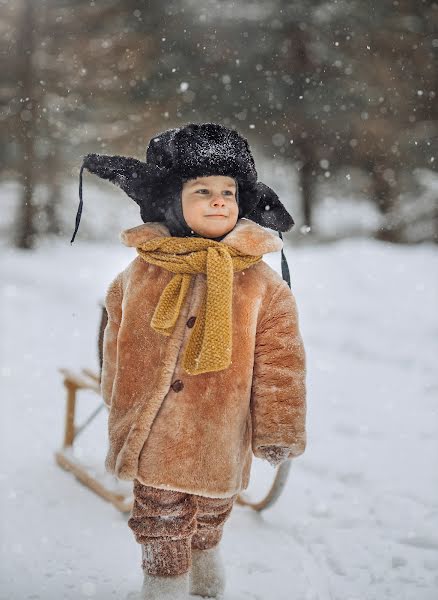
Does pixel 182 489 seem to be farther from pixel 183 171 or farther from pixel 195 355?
pixel 183 171

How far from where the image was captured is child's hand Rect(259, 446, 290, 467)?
6.54 ft

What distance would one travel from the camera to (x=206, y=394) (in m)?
1.96

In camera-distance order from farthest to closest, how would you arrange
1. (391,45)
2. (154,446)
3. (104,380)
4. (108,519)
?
(391,45) < (108,519) < (104,380) < (154,446)

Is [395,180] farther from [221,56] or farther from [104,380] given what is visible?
[104,380]

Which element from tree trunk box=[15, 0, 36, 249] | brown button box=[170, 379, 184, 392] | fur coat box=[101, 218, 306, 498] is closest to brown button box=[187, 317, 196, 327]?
fur coat box=[101, 218, 306, 498]

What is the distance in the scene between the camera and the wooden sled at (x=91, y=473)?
117 inches

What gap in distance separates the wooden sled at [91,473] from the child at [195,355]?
790 mm

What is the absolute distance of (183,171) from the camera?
2053 mm

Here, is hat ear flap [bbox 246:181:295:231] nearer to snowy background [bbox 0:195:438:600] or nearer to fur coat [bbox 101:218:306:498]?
fur coat [bbox 101:218:306:498]

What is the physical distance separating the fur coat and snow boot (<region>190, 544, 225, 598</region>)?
0.38 meters

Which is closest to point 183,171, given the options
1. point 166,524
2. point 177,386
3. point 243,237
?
point 243,237

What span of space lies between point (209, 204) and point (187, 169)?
15 cm

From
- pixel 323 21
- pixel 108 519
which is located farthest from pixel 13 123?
pixel 108 519

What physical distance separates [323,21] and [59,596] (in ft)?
37.6
